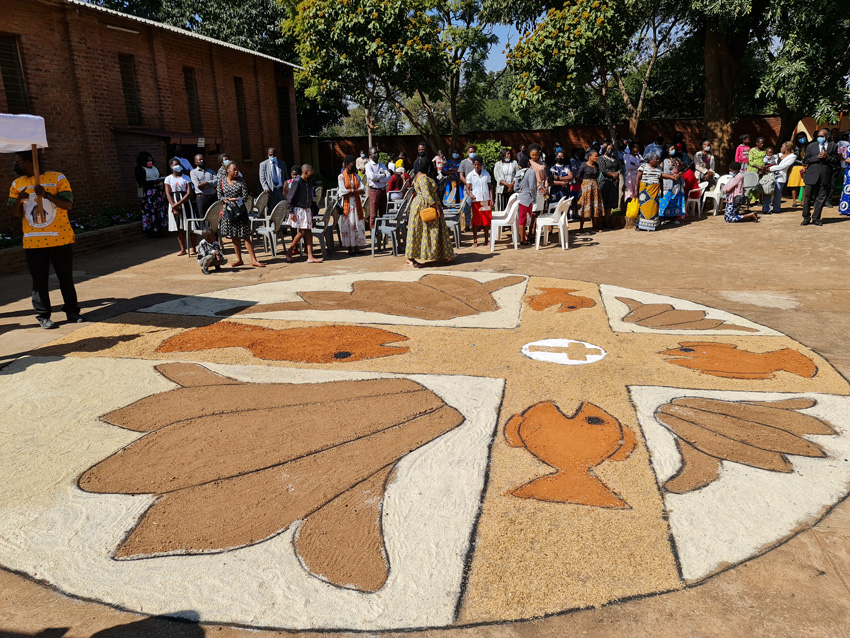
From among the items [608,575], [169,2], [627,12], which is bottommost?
[608,575]

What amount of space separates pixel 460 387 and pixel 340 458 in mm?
1419

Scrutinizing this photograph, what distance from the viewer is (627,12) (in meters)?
14.8

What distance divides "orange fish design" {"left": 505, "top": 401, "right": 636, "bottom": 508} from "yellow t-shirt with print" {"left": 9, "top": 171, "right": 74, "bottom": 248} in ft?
18.2

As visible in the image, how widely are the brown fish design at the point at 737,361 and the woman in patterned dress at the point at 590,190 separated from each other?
7220 mm

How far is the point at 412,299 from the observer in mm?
7949

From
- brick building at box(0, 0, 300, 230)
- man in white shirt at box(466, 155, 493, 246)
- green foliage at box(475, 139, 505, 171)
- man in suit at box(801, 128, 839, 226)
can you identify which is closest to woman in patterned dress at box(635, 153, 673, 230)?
man in suit at box(801, 128, 839, 226)

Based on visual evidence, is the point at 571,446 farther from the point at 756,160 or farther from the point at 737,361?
the point at 756,160

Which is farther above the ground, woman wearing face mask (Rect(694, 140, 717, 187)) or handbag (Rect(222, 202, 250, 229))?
woman wearing face mask (Rect(694, 140, 717, 187))

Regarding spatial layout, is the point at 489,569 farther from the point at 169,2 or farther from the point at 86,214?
the point at 169,2

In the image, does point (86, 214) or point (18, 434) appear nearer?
point (18, 434)

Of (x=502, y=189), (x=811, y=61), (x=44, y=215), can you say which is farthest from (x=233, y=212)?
(x=811, y=61)

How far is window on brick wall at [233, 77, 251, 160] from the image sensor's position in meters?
22.0

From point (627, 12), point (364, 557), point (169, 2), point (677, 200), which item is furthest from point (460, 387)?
point (169, 2)

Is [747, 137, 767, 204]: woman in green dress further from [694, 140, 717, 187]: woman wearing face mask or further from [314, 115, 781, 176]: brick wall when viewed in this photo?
[314, 115, 781, 176]: brick wall
